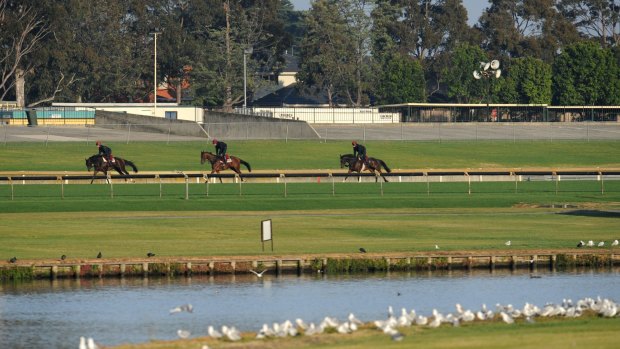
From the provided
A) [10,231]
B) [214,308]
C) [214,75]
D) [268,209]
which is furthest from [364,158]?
[214,75]

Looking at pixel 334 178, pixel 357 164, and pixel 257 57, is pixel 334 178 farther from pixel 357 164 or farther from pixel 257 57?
pixel 257 57

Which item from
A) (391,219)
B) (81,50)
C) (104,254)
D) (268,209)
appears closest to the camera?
(104,254)

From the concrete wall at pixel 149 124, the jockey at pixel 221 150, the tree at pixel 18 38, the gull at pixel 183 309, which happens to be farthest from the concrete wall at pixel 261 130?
the gull at pixel 183 309

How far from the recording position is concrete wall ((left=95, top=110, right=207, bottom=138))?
391ft

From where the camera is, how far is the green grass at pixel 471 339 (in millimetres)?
27391

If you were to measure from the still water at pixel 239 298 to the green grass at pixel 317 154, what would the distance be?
54.3 m

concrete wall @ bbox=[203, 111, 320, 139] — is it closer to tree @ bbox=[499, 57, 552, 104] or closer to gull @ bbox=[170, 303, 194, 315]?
tree @ bbox=[499, 57, 552, 104]

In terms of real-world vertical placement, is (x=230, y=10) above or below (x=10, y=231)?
above

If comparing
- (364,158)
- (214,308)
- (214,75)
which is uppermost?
(214,75)

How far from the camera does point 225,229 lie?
54938mm

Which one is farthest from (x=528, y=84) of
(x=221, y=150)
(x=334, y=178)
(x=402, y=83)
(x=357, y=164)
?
(x=221, y=150)

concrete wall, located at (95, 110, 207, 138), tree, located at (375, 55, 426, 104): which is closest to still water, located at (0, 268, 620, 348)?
concrete wall, located at (95, 110, 207, 138)

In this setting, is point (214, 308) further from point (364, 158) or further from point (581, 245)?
point (364, 158)

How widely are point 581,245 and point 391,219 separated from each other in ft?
42.8
